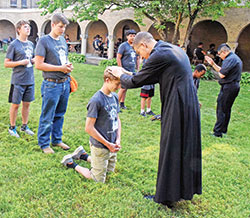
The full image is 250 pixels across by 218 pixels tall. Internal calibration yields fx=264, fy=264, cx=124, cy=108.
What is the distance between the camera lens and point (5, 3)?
87.7 feet

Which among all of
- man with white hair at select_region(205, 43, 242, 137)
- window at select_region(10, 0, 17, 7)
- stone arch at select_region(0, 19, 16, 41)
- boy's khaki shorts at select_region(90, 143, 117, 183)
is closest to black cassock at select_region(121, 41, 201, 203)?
boy's khaki shorts at select_region(90, 143, 117, 183)

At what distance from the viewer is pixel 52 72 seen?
382 centimetres

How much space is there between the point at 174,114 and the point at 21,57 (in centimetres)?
304

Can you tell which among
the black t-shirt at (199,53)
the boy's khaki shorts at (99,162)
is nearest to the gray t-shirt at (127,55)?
the boy's khaki shorts at (99,162)

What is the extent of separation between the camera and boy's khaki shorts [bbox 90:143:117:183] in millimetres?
3221

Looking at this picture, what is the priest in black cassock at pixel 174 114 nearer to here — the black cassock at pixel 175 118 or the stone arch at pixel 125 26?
the black cassock at pixel 175 118

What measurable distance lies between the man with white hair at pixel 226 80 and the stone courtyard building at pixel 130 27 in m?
9.46

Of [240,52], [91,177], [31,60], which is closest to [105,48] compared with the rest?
[240,52]

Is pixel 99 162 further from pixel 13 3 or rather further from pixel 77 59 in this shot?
pixel 13 3

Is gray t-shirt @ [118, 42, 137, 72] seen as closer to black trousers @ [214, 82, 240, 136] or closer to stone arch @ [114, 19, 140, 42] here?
black trousers @ [214, 82, 240, 136]

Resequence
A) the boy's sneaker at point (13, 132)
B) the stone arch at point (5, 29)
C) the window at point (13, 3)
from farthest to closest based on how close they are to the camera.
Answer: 1. the stone arch at point (5, 29)
2. the window at point (13, 3)
3. the boy's sneaker at point (13, 132)

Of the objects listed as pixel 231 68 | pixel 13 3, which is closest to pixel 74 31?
pixel 13 3

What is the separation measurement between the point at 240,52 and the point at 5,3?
2280 cm

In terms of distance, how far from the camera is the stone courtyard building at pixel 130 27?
48.6 ft
